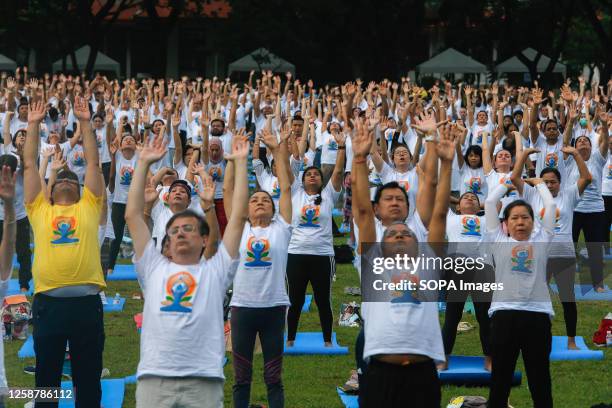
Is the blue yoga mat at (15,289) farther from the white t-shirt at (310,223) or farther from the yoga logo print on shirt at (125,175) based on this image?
the white t-shirt at (310,223)

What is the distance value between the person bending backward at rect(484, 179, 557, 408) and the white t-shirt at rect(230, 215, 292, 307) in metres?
1.71

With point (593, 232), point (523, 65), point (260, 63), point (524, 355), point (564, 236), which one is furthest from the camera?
point (523, 65)

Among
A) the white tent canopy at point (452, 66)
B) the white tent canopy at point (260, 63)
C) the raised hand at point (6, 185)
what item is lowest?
the raised hand at point (6, 185)

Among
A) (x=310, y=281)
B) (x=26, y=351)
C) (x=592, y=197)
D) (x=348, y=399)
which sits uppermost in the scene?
(x=592, y=197)

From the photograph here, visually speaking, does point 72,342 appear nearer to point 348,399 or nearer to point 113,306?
point 348,399

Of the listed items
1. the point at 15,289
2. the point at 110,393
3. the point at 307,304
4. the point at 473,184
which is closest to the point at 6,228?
the point at 110,393

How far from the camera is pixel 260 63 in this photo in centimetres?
3834

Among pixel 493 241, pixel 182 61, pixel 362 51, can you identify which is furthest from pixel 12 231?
pixel 182 61

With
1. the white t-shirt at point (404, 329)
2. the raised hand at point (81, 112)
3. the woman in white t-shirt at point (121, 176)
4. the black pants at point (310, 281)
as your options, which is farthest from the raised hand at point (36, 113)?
the woman in white t-shirt at point (121, 176)

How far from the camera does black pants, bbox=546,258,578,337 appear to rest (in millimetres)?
11969

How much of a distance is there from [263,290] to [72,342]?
1700 millimetres

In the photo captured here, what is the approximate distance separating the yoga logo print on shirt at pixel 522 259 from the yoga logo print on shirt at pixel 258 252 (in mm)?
1979

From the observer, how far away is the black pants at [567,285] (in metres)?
12.0

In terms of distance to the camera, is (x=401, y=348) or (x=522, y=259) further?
(x=522, y=259)
